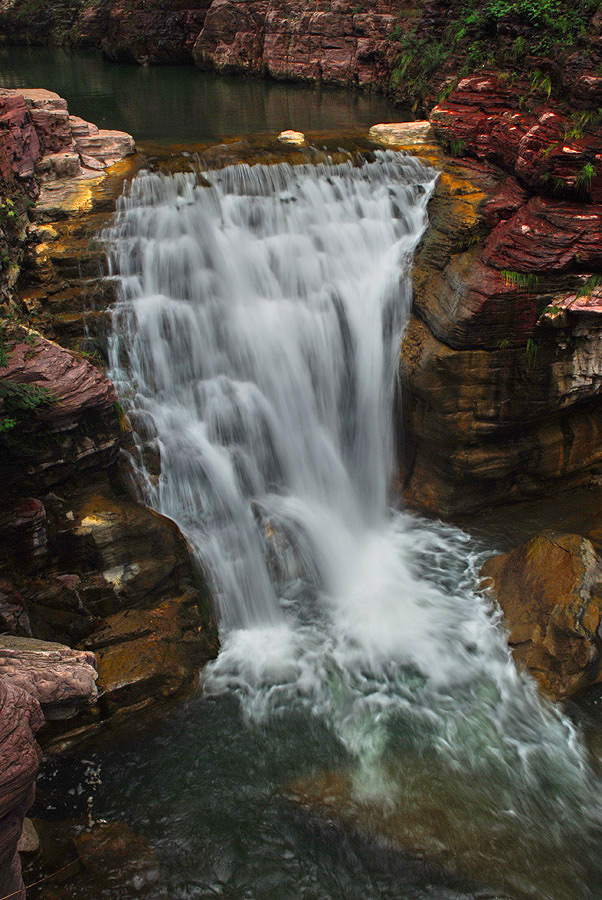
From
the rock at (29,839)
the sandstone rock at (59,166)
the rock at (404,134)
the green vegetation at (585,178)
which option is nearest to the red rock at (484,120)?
the rock at (404,134)

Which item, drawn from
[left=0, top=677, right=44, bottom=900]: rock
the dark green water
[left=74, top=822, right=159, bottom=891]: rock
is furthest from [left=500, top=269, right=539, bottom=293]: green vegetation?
the dark green water

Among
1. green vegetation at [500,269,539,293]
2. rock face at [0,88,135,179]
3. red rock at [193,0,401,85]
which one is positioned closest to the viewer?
green vegetation at [500,269,539,293]

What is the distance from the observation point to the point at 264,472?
739 centimetres

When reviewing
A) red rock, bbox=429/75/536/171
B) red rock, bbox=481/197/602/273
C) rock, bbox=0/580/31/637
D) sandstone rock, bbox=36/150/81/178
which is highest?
red rock, bbox=429/75/536/171

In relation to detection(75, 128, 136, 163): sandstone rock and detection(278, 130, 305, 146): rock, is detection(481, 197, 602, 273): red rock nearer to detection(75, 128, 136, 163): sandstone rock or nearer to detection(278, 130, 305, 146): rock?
detection(278, 130, 305, 146): rock

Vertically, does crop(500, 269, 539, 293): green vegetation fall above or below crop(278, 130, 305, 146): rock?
below

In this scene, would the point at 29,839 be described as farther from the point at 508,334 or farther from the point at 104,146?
the point at 104,146

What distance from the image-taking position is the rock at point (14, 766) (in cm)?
313

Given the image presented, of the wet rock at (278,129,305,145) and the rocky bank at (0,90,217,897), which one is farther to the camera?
the wet rock at (278,129,305,145)

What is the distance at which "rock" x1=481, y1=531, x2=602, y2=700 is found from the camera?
222 inches

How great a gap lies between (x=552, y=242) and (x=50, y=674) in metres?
6.41

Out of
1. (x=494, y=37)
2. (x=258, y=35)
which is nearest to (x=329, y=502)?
(x=494, y=37)

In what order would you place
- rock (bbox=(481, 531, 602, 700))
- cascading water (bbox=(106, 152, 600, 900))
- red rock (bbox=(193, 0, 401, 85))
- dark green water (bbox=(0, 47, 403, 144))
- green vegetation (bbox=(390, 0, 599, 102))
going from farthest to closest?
1. red rock (bbox=(193, 0, 401, 85))
2. dark green water (bbox=(0, 47, 403, 144))
3. green vegetation (bbox=(390, 0, 599, 102))
4. rock (bbox=(481, 531, 602, 700))
5. cascading water (bbox=(106, 152, 600, 900))

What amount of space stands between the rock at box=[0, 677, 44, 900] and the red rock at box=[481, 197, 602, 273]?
20.1 ft
